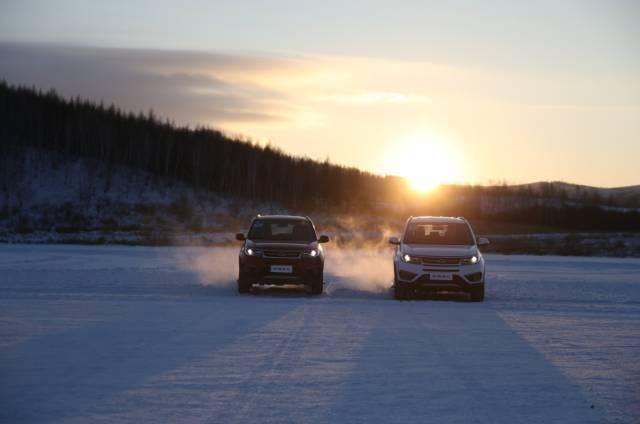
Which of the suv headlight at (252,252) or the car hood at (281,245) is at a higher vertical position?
the car hood at (281,245)

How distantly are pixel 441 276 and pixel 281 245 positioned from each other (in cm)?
363

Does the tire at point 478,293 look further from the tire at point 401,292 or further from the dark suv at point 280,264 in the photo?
the dark suv at point 280,264

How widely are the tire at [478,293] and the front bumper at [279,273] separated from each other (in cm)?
345

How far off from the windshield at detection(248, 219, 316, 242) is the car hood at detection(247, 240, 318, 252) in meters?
0.46

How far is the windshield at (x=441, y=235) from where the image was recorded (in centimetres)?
1870

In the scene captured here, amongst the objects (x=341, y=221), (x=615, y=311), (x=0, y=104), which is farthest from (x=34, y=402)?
(x=0, y=104)

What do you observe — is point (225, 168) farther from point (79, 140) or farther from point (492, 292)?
point (492, 292)

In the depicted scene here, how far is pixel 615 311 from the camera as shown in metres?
16.0

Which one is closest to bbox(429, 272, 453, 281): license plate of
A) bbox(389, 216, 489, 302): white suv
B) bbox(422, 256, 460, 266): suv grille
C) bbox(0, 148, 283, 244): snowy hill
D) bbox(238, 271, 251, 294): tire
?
bbox(389, 216, 489, 302): white suv

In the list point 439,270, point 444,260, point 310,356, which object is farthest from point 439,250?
point 310,356

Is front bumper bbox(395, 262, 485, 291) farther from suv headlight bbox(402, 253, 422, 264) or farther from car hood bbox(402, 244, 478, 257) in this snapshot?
car hood bbox(402, 244, 478, 257)

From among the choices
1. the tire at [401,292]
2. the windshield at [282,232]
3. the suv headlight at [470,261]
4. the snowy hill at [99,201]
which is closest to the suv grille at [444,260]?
the suv headlight at [470,261]

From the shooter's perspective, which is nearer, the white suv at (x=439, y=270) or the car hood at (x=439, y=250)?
the white suv at (x=439, y=270)

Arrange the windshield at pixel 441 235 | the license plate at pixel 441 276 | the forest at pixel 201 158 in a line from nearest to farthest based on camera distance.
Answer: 1. the license plate at pixel 441 276
2. the windshield at pixel 441 235
3. the forest at pixel 201 158
